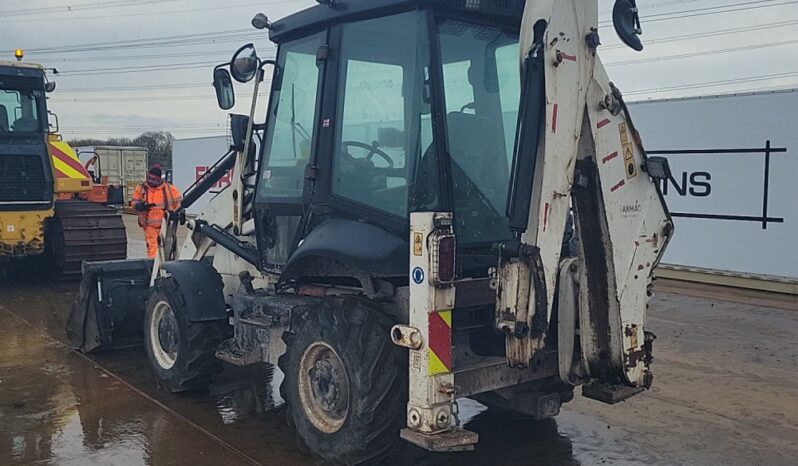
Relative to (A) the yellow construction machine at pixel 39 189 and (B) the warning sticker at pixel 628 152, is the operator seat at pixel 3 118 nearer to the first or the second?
(A) the yellow construction machine at pixel 39 189

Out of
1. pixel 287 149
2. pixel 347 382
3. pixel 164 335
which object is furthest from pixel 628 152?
pixel 164 335

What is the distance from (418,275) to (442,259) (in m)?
0.15

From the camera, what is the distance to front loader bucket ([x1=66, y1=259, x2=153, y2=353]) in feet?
23.3

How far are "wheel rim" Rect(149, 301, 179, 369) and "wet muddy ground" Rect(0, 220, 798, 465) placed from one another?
0.29 m

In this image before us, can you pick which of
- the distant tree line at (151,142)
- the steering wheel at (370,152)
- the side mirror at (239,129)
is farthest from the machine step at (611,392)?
the distant tree line at (151,142)

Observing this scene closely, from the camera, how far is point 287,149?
17.1 feet

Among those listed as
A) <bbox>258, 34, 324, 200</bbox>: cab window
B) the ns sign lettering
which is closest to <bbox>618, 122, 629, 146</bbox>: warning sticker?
<bbox>258, 34, 324, 200</bbox>: cab window

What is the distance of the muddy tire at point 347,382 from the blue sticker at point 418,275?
1.35 ft

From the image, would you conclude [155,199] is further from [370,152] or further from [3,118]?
[370,152]

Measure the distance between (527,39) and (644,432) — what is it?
2922mm

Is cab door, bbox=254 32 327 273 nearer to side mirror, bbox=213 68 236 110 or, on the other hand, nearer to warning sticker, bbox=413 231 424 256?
side mirror, bbox=213 68 236 110

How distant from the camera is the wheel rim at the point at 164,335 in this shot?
5954mm

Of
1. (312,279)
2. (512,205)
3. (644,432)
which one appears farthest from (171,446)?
(644,432)

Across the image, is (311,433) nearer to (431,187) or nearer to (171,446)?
(171,446)
